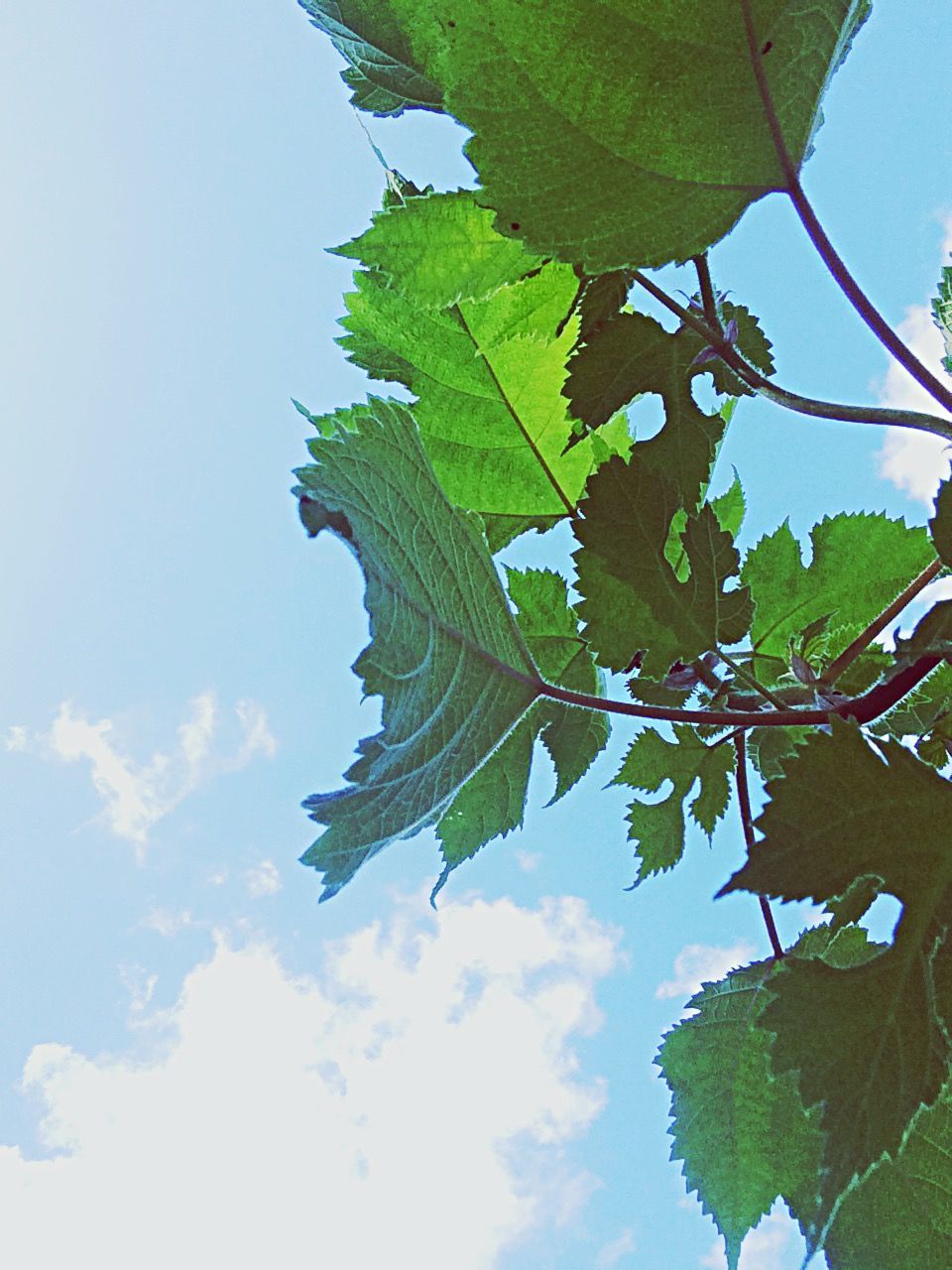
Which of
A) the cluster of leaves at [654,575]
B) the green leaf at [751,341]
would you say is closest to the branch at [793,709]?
the cluster of leaves at [654,575]

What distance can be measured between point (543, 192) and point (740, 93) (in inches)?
→ 3.1

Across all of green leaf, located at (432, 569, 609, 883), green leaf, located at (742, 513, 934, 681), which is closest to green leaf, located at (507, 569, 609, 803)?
green leaf, located at (432, 569, 609, 883)

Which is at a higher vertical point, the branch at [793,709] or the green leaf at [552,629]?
the green leaf at [552,629]

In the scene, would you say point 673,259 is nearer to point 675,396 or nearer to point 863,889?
point 675,396

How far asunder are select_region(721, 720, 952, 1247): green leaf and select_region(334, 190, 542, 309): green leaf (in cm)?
24

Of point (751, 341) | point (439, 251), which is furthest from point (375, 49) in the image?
point (751, 341)

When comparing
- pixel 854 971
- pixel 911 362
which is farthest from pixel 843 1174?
pixel 911 362

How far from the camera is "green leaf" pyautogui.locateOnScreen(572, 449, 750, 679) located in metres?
0.47

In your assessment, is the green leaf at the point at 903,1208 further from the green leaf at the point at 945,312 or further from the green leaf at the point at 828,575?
the green leaf at the point at 945,312

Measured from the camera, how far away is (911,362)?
0.43 m

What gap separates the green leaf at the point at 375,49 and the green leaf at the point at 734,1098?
451mm

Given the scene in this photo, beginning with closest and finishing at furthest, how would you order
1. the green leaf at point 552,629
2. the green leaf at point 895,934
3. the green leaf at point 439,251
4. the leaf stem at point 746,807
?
the green leaf at point 895,934
the green leaf at point 439,251
the leaf stem at point 746,807
the green leaf at point 552,629

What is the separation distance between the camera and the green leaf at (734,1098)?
→ 0.56 metres

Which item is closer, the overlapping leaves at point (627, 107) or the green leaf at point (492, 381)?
the overlapping leaves at point (627, 107)
